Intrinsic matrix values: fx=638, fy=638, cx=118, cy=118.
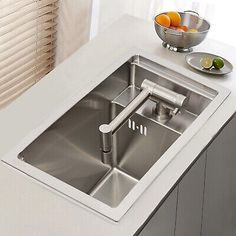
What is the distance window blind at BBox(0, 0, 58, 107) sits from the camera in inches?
115

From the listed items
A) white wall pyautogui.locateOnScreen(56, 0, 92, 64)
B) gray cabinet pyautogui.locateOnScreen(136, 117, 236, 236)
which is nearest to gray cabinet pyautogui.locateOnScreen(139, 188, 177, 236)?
gray cabinet pyautogui.locateOnScreen(136, 117, 236, 236)

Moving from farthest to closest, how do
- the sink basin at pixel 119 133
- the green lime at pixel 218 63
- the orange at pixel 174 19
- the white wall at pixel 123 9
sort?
the white wall at pixel 123 9 → the orange at pixel 174 19 → the green lime at pixel 218 63 → the sink basin at pixel 119 133

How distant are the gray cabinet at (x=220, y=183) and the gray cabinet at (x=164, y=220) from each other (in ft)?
0.74

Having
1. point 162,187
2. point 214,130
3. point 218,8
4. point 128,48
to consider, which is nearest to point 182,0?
point 218,8

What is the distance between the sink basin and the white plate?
66 mm

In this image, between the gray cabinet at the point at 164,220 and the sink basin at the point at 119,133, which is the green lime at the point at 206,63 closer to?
the sink basin at the point at 119,133

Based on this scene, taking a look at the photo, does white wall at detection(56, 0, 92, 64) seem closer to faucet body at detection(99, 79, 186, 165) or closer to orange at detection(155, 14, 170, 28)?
orange at detection(155, 14, 170, 28)

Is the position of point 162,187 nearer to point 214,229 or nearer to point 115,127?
point 115,127

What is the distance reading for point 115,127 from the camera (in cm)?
177

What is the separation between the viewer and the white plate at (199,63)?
6.77ft

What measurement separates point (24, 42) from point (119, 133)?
118 centimetres

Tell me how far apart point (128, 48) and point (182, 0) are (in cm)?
75

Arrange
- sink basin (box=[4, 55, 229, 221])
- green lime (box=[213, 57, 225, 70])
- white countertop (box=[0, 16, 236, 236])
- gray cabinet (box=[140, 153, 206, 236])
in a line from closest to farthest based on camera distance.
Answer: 1. white countertop (box=[0, 16, 236, 236])
2. gray cabinet (box=[140, 153, 206, 236])
3. sink basin (box=[4, 55, 229, 221])
4. green lime (box=[213, 57, 225, 70])

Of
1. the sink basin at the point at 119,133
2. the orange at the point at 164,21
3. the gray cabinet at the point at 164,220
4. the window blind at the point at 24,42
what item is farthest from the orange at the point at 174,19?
the window blind at the point at 24,42
